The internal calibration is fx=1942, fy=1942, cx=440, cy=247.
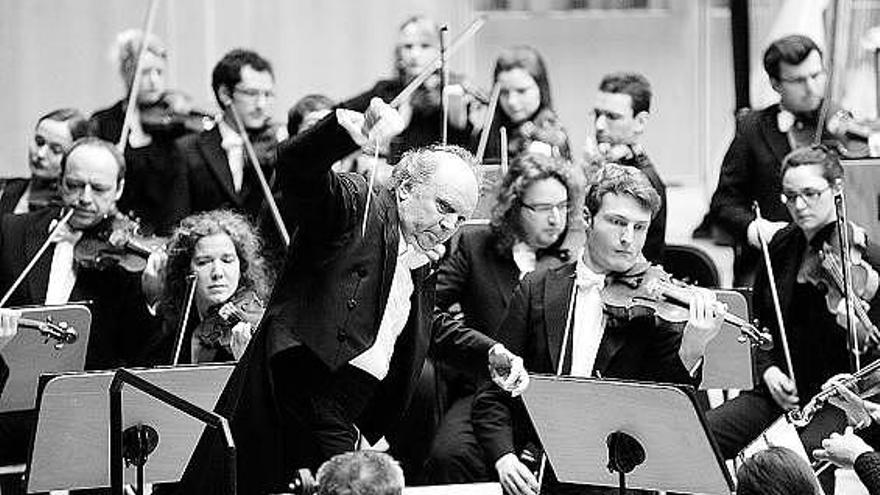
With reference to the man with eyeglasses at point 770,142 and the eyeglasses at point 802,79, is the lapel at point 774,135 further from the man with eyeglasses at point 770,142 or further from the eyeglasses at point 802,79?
the eyeglasses at point 802,79

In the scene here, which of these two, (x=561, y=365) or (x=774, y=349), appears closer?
(x=561, y=365)

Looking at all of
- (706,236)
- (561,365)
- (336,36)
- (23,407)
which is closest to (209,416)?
(561,365)

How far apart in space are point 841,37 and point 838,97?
1.01ft

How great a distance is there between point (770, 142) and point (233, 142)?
154cm

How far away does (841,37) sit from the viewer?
23.0 feet

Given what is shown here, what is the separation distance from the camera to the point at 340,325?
3.60 meters

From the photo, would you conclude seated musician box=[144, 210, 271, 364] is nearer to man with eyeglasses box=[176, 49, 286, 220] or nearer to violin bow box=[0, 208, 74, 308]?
violin bow box=[0, 208, 74, 308]

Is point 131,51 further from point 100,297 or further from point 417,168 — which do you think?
point 417,168

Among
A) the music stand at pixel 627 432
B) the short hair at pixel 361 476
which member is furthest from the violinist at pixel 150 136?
the short hair at pixel 361 476

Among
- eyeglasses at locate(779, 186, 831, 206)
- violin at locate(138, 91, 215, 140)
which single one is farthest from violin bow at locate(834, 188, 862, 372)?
violin at locate(138, 91, 215, 140)

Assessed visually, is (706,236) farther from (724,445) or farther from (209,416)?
(209,416)

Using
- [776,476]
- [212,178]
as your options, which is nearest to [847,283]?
[776,476]

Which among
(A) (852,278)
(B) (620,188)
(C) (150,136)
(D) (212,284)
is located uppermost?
(B) (620,188)

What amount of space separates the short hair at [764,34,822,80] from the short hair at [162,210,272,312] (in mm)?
1624
